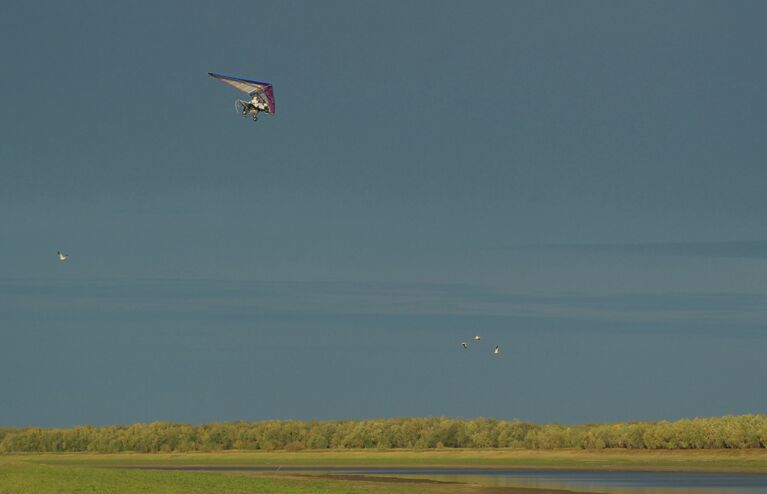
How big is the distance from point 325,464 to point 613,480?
168ft

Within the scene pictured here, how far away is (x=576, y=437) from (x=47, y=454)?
3190 inches

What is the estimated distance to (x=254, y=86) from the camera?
5988 cm

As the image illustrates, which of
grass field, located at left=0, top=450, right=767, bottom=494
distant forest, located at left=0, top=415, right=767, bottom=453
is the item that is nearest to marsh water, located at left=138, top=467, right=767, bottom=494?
grass field, located at left=0, top=450, right=767, bottom=494

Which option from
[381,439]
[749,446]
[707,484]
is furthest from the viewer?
[381,439]

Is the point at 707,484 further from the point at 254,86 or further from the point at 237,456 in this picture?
the point at 237,456

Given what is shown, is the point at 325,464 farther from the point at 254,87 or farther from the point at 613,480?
the point at 254,87

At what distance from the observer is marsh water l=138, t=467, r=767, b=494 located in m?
73.5

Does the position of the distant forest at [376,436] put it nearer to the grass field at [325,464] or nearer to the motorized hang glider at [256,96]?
the grass field at [325,464]

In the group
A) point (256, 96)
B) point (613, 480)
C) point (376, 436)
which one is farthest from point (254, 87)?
point (376, 436)

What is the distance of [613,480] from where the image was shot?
282 ft

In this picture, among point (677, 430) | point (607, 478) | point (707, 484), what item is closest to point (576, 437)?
point (677, 430)

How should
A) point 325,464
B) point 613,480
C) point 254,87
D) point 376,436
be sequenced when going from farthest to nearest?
point 376,436 < point 325,464 < point 613,480 < point 254,87

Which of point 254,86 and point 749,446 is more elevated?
point 254,86

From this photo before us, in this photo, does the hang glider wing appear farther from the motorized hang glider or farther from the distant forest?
the distant forest
